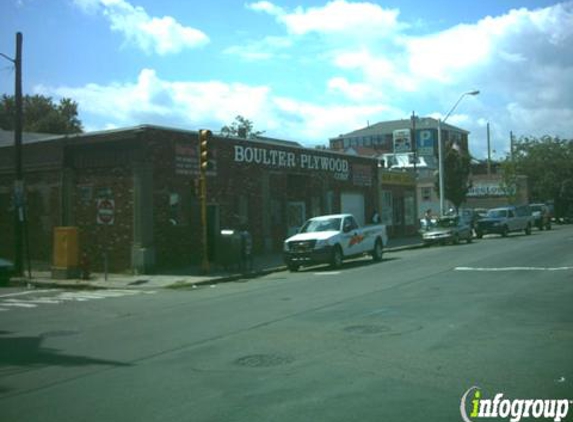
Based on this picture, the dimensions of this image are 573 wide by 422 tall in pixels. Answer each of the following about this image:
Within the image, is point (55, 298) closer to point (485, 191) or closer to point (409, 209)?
point (409, 209)

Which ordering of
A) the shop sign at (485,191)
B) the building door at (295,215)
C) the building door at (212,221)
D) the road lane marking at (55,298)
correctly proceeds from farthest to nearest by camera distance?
the shop sign at (485,191) → the building door at (295,215) → the building door at (212,221) → the road lane marking at (55,298)

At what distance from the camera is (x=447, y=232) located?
34000 millimetres

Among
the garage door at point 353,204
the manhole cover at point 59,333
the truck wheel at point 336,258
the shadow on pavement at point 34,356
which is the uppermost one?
the garage door at point 353,204

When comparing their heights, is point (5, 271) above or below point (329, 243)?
below

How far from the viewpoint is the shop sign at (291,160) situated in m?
28.7

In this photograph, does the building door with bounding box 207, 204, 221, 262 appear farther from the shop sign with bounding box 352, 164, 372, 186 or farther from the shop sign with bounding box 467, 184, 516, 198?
the shop sign with bounding box 467, 184, 516, 198

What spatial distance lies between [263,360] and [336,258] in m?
14.5

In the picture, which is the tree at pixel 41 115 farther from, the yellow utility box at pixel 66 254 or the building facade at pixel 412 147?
the yellow utility box at pixel 66 254

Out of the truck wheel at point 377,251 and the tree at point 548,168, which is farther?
the tree at point 548,168

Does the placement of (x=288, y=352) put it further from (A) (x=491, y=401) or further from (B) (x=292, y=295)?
(B) (x=292, y=295)

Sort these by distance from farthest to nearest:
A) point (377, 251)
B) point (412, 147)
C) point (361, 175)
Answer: point (412, 147), point (361, 175), point (377, 251)

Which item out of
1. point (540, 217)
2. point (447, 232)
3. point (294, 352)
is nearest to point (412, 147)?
point (540, 217)

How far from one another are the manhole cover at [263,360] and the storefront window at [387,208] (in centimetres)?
3281

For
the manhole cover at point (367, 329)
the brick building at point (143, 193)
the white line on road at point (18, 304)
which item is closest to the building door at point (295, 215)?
the brick building at point (143, 193)
